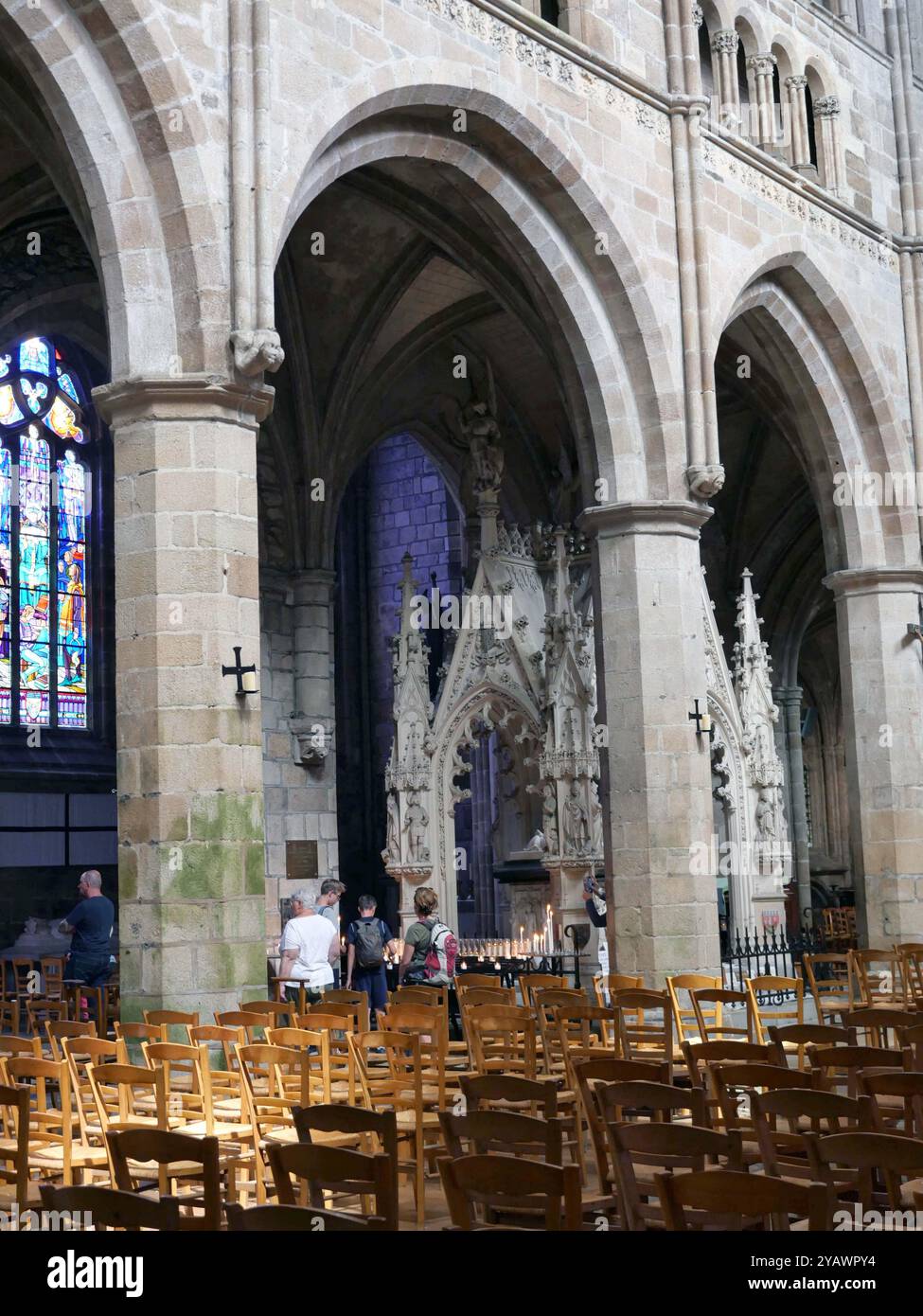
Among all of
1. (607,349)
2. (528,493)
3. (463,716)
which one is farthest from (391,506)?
(607,349)

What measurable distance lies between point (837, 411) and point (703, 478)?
4.12 meters

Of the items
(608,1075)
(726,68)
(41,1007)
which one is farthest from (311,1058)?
(726,68)

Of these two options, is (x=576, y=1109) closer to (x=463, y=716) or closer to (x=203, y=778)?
(x=203, y=778)

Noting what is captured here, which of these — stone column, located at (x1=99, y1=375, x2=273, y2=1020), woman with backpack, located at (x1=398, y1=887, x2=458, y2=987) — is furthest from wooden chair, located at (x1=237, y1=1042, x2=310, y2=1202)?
woman with backpack, located at (x1=398, y1=887, x2=458, y2=987)

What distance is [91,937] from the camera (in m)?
11.6

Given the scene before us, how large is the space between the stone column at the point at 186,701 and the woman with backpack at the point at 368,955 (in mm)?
1860

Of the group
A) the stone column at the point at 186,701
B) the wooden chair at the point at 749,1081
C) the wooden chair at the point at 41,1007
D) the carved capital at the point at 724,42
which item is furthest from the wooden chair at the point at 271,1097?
the carved capital at the point at 724,42

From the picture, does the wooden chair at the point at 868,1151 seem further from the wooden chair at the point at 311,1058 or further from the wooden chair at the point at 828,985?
the wooden chair at the point at 828,985

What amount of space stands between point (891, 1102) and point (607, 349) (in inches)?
317

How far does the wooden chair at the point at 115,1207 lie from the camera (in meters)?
3.49

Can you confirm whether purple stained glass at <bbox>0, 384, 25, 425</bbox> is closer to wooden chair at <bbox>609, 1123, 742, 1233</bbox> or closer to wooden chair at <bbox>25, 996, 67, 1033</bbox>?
wooden chair at <bbox>25, 996, 67, 1033</bbox>

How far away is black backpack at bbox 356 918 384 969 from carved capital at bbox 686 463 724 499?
4.74 metres
